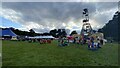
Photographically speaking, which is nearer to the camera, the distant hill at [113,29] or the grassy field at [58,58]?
the grassy field at [58,58]

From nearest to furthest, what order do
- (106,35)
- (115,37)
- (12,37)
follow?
(12,37) → (115,37) → (106,35)

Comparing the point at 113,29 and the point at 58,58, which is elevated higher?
the point at 113,29

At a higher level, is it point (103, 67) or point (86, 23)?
point (86, 23)

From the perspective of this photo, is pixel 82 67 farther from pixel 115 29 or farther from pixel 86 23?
pixel 115 29

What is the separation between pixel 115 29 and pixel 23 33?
241ft

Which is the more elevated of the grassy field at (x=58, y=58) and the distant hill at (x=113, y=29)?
the distant hill at (x=113, y=29)

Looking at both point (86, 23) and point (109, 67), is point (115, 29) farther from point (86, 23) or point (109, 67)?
point (109, 67)

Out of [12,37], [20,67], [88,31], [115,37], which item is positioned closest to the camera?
[20,67]

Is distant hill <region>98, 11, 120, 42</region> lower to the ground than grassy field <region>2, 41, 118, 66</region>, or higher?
higher

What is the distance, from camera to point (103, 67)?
10539 mm

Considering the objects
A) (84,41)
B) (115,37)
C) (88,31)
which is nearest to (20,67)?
(84,41)

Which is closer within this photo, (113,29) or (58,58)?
(58,58)

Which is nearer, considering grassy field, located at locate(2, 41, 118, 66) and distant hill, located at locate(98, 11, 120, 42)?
grassy field, located at locate(2, 41, 118, 66)

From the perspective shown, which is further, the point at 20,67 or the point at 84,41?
the point at 84,41
